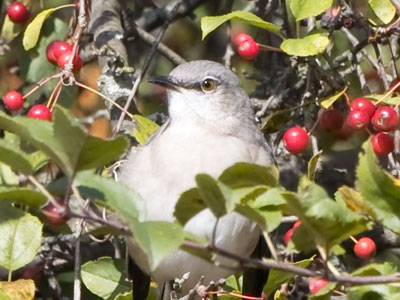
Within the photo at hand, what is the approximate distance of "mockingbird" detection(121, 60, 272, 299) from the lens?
4.02m

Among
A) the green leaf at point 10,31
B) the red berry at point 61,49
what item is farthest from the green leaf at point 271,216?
the green leaf at point 10,31

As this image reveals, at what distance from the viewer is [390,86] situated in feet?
13.9

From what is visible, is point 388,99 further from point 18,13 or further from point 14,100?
point 18,13

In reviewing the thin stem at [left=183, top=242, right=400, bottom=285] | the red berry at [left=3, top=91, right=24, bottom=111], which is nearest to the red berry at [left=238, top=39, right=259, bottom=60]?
the red berry at [left=3, top=91, right=24, bottom=111]

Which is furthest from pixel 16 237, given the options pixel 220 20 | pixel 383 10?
pixel 383 10

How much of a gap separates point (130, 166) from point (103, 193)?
190 centimetres

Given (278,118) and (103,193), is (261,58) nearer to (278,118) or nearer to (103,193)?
(278,118)

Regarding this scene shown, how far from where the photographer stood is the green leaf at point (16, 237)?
11.4 feet

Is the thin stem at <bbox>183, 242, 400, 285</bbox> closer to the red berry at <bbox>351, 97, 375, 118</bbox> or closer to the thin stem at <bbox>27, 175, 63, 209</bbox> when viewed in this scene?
the thin stem at <bbox>27, 175, 63, 209</bbox>

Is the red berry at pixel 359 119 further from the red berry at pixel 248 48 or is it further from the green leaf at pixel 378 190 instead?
the green leaf at pixel 378 190

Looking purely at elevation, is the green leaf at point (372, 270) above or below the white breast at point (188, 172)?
above

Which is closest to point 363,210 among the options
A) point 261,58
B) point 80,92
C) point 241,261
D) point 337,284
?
point 337,284

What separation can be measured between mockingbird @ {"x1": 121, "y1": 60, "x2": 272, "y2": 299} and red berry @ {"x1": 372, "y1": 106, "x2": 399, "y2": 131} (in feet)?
1.81

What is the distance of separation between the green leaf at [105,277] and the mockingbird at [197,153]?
13 centimetres
